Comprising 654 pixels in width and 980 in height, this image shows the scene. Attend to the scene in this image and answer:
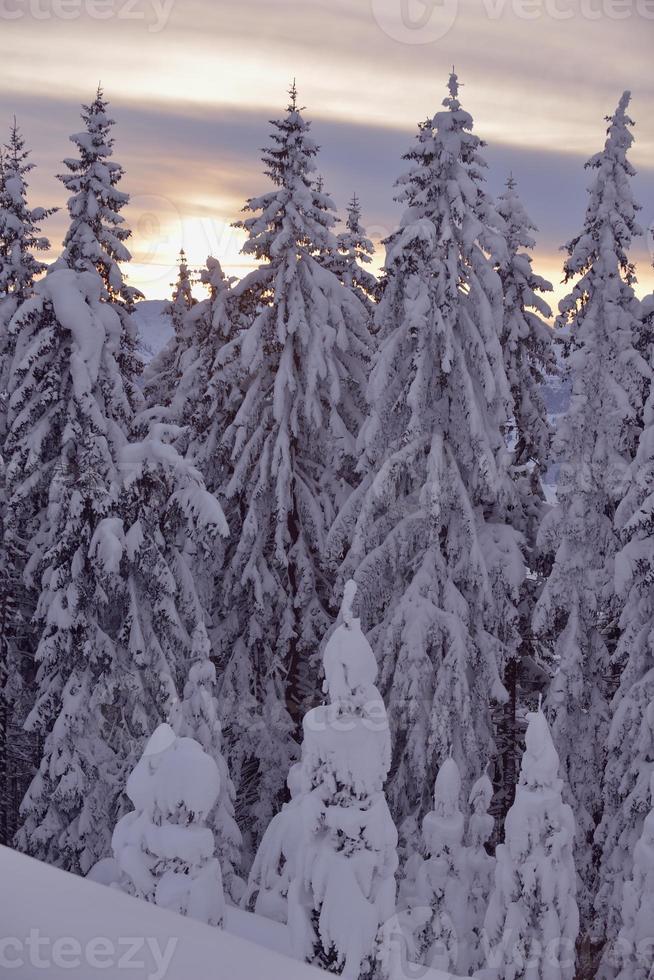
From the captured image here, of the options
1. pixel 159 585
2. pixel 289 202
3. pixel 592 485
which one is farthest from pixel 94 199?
pixel 592 485

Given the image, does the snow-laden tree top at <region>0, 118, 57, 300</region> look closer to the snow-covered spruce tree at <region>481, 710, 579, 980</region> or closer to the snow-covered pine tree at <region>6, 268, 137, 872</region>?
the snow-covered pine tree at <region>6, 268, 137, 872</region>

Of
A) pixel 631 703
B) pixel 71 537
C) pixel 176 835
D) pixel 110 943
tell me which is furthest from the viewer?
pixel 631 703

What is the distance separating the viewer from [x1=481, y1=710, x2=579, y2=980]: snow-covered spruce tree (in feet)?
48.2

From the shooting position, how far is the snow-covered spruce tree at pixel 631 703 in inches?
680

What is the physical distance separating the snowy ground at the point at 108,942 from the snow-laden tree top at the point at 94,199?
1888 cm

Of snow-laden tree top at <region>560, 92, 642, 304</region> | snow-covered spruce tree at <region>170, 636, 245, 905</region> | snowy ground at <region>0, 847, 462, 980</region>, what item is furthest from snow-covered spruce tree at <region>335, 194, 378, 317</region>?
snowy ground at <region>0, 847, 462, 980</region>

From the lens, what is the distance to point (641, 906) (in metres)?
14.6

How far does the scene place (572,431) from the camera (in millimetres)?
20328

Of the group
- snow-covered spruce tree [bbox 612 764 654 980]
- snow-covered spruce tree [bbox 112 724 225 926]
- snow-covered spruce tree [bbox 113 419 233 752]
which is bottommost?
snow-covered spruce tree [bbox 112 724 225 926]

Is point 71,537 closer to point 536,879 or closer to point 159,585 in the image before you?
point 159,585

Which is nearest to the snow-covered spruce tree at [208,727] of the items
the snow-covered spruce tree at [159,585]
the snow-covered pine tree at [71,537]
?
the snow-covered spruce tree at [159,585]

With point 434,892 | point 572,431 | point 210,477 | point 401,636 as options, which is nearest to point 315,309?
point 210,477

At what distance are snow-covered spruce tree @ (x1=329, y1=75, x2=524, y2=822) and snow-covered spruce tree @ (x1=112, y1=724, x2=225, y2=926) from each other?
7.20 meters

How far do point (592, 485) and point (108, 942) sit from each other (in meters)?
19.5
